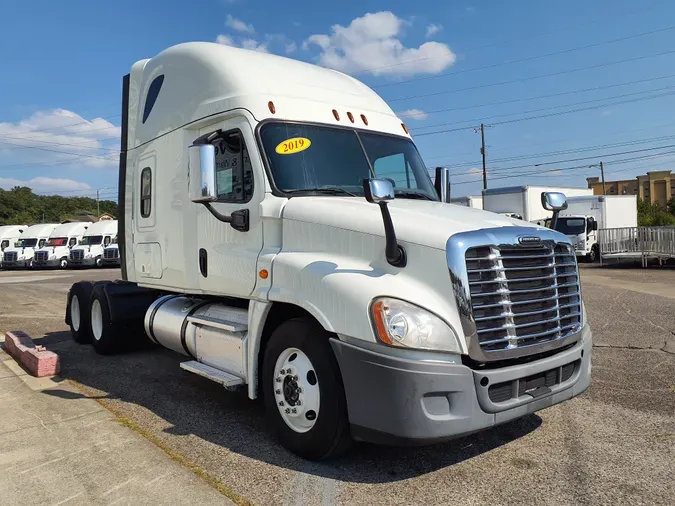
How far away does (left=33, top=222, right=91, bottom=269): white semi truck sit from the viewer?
35531 mm

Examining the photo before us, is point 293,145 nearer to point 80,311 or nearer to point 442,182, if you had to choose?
point 442,182

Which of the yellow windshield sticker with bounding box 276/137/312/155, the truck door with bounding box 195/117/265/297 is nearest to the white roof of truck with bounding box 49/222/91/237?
the truck door with bounding box 195/117/265/297

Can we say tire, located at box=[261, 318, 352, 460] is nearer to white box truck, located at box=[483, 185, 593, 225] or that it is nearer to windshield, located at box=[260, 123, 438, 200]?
windshield, located at box=[260, 123, 438, 200]

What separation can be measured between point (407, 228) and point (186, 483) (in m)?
2.24

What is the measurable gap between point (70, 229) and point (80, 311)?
1263 inches

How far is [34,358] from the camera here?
21.5 ft

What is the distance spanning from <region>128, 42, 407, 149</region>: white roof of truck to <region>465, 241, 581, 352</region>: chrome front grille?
212 cm

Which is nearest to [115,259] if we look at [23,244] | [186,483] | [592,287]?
[23,244]

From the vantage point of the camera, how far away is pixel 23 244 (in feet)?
124

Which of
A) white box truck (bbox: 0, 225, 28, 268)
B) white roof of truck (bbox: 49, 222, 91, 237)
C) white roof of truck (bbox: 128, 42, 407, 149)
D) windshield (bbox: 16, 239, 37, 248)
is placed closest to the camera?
white roof of truck (bbox: 128, 42, 407, 149)

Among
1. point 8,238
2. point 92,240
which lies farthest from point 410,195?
point 8,238

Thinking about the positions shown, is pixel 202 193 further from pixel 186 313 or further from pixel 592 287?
pixel 592 287

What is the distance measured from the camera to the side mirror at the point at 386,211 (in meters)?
3.39

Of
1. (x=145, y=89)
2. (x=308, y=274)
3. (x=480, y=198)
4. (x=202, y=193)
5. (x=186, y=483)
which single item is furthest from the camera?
(x=480, y=198)
